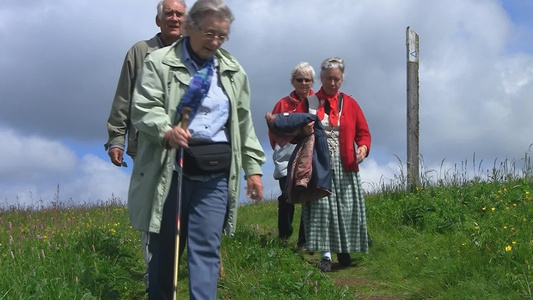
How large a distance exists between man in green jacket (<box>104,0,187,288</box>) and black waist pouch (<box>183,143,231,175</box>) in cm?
166

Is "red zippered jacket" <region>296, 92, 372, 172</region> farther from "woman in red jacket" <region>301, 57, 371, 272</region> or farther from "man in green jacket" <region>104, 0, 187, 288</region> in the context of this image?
"man in green jacket" <region>104, 0, 187, 288</region>

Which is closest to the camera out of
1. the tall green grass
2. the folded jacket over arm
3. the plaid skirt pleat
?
the tall green grass

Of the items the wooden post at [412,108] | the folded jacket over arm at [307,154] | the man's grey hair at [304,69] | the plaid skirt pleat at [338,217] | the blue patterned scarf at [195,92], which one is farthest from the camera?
the wooden post at [412,108]

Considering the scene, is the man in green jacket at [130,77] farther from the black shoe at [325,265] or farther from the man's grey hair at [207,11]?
the black shoe at [325,265]

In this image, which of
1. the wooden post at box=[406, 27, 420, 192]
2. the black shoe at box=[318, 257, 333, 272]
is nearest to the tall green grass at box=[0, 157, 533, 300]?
the black shoe at box=[318, 257, 333, 272]

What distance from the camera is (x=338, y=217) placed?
7828 millimetres

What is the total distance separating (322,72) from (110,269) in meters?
2.97

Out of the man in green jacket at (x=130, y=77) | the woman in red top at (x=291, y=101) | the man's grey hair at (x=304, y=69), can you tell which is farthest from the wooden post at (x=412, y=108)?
the man in green jacket at (x=130, y=77)

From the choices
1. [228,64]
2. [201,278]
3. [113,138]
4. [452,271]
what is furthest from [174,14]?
[452,271]

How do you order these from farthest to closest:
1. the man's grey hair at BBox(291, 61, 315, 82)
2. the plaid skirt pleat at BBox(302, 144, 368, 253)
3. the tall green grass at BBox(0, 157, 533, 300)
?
the man's grey hair at BBox(291, 61, 315, 82) → the plaid skirt pleat at BBox(302, 144, 368, 253) → the tall green grass at BBox(0, 157, 533, 300)

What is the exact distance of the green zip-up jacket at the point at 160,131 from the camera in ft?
13.2

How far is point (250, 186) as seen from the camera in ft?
14.1

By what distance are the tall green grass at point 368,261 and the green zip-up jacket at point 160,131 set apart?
1.12 m

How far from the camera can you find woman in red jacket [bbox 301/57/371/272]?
7539mm
